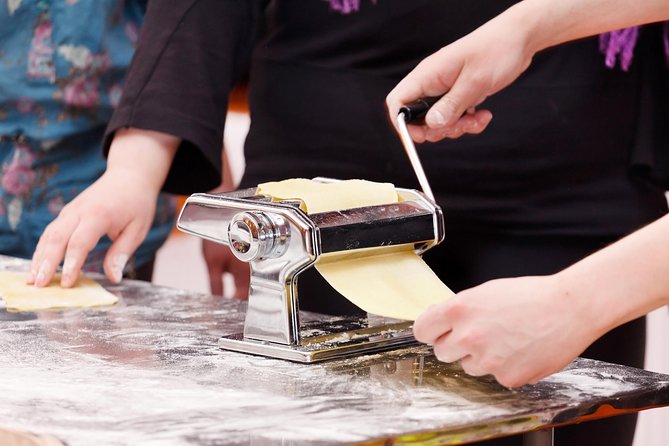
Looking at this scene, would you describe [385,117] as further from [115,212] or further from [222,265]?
[222,265]

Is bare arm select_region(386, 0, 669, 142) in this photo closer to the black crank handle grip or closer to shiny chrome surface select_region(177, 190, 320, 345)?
the black crank handle grip

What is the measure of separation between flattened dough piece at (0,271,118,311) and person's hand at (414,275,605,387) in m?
0.59

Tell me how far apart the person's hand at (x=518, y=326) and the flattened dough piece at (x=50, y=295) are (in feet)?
1.93

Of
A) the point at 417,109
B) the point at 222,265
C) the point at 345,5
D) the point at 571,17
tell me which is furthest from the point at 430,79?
the point at 222,265

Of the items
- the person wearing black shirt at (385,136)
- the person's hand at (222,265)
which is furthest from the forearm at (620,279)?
the person's hand at (222,265)

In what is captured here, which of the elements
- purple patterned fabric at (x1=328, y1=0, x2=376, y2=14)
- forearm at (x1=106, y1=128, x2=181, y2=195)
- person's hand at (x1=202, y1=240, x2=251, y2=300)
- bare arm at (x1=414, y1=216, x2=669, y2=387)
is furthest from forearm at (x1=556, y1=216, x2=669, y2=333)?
person's hand at (x1=202, y1=240, x2=251, y2=300)

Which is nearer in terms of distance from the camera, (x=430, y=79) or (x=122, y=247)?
(x=430, y=79)

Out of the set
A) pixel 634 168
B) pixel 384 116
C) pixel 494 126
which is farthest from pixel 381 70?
pixel 634 168

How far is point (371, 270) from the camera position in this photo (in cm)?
103

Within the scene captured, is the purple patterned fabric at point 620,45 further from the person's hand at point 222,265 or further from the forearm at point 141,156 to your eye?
the person's hand at point 222,265

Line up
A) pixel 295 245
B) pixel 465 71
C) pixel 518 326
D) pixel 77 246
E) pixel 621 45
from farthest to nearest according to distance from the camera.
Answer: pixel 77 246
pixel 621 45
pixel 465 71
pixel 295 245
pixel 518 326

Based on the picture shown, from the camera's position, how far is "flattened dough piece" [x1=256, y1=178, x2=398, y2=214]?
40.6 inches

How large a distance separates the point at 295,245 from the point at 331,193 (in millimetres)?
83

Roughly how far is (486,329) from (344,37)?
0.60 meters
